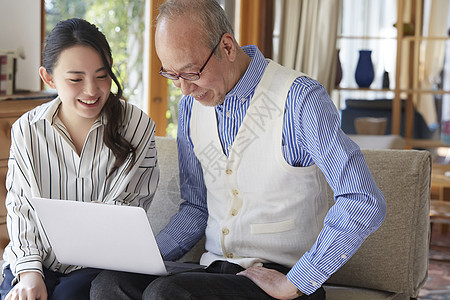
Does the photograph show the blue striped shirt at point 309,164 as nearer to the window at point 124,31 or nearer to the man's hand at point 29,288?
the man's hand at point 29,288

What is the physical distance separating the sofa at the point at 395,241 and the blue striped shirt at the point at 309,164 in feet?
1.19

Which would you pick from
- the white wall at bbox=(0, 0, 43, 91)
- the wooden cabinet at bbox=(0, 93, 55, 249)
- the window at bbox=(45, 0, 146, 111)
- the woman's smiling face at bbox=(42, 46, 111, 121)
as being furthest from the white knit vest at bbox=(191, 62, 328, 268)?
the window at bbox=(45, 0, 146, 111)

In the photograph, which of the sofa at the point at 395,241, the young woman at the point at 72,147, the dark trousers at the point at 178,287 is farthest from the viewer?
the sofa at the point at 395,241

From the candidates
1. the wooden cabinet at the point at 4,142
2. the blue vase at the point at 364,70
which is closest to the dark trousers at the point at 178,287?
the wooden cabinet at the point at 4,142

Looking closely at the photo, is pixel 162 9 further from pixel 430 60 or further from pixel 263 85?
pixel 430 60

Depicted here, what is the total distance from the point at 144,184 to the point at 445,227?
11.9ft

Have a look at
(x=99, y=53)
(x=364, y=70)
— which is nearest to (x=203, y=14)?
(x=99, y=53)

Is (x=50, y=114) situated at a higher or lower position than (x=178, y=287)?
higher

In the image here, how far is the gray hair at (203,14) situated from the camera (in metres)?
1.72

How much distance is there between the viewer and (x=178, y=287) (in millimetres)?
1524

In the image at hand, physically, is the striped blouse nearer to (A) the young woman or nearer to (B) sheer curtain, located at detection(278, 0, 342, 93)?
(A) the young woman

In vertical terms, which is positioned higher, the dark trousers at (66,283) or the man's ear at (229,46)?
the man's ear at (229,46)

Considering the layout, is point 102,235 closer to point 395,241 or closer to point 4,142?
point 395,241

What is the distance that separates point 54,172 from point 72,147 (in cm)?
8
